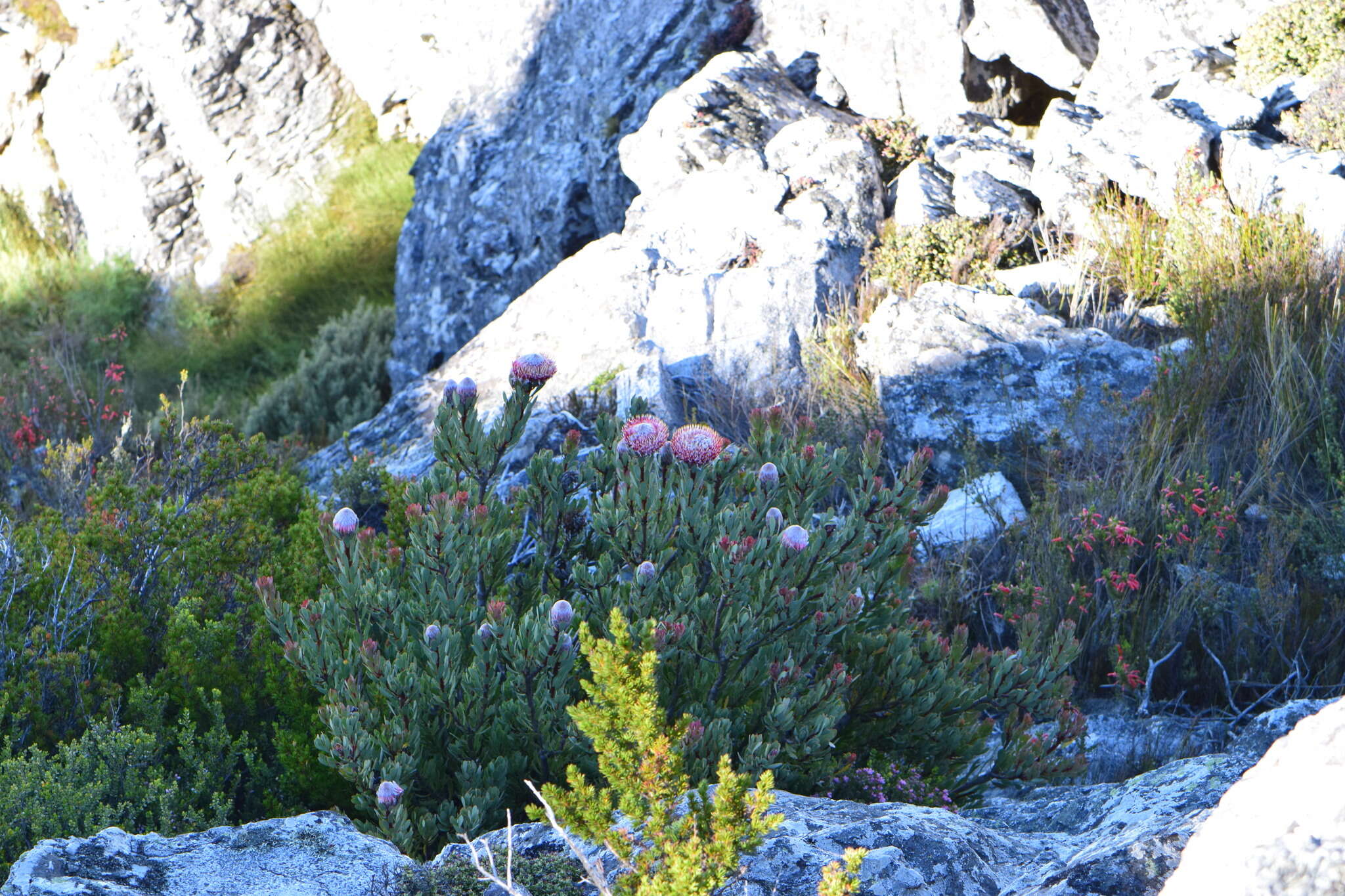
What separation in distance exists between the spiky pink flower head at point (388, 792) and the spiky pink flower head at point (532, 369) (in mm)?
956

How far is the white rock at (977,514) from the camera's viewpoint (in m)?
4.21

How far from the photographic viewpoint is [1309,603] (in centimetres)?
373

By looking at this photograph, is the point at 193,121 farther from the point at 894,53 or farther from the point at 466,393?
the point at 466,393

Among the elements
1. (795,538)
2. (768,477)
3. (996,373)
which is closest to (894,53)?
(996,373)

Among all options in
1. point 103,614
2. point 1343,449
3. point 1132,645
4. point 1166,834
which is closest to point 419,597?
point 103,614

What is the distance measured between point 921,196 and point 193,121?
8287 mm

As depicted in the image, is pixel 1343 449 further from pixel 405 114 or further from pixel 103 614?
pixel 405 114

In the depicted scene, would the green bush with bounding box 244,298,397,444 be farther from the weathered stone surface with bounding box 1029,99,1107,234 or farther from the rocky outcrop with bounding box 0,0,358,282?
the weathered stone surface with bounding box 1029,99,1107,234

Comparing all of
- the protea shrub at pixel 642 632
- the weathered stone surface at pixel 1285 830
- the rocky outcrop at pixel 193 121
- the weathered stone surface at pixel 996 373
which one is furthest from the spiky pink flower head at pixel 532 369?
the rocky outcrop at pixel 193 121

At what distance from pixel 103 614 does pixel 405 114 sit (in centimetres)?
913

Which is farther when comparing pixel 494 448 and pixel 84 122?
pixel 84 122

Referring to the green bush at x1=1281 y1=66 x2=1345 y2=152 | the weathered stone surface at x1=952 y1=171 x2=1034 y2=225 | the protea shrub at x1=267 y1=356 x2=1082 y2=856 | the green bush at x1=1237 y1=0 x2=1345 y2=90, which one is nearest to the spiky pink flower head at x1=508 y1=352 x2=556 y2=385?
the protea shrub at x1=267 y1=356 x2=1082 y2=856

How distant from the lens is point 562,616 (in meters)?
1.99

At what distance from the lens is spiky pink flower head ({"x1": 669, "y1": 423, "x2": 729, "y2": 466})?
2420 mm
